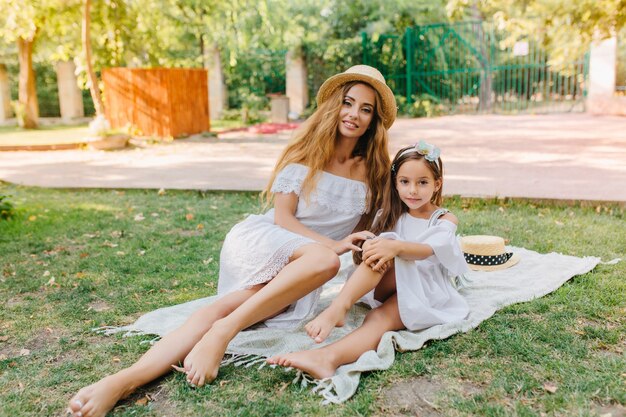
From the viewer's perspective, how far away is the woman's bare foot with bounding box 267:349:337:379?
241 centimetres

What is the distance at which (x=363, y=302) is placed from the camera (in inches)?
129

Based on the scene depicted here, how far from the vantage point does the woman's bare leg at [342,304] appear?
254 cm

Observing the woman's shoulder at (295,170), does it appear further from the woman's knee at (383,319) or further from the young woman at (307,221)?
the woman's knee at (383,319)

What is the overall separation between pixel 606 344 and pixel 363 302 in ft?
3.96

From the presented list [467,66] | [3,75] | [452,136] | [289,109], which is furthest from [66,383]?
[3,75]

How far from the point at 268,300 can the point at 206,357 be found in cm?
36

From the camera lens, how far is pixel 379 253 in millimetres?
2633

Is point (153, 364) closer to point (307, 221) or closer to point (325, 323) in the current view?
point (325, 323)

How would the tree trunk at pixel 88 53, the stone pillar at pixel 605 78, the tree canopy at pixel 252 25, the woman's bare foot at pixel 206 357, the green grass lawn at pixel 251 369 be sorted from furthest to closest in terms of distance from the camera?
the stone pillar at pixel 605 78 < the tree trunk at pixel 88 53 < the tree canopy at pixel 252 25 < the woman's bare foot at pixel 206 357 < the green grass lawn at pixel 251 369

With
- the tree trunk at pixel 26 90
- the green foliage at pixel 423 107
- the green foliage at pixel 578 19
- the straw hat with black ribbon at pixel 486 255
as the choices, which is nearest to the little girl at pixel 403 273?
the straw hat with black ribbon at pixel 486 255

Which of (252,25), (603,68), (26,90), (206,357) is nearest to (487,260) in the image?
(206,357)

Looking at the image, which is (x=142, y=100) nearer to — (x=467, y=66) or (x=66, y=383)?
(x=467, y=66)

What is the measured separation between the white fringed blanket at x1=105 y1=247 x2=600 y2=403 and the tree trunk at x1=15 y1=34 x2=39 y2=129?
16.3m

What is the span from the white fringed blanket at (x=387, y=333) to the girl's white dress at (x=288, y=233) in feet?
0.68
